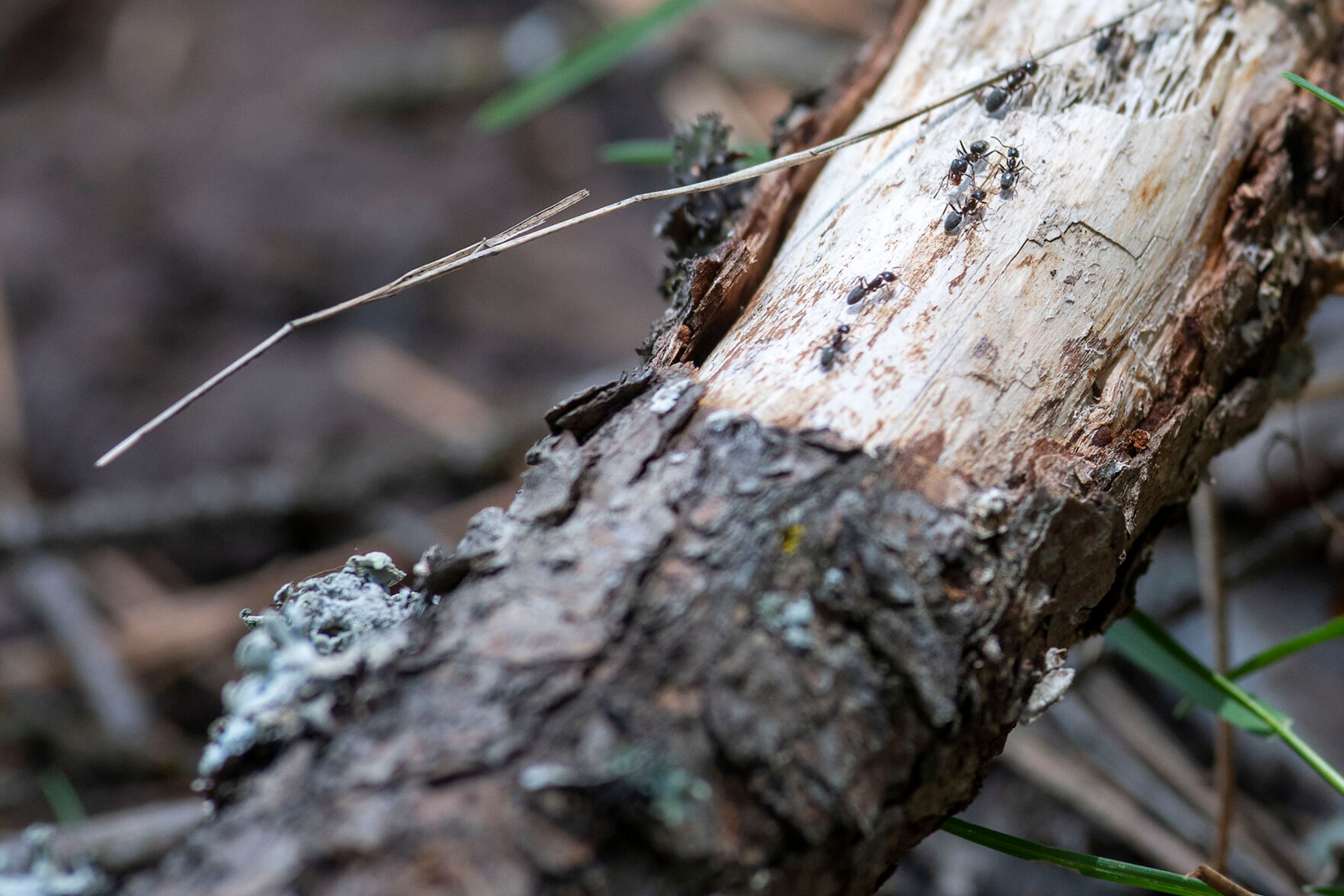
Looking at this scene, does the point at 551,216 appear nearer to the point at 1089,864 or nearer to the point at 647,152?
the point at 647,152

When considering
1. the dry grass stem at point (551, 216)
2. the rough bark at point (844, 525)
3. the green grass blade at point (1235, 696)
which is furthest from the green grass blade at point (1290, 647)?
the dry grass stem at point (551, 216)

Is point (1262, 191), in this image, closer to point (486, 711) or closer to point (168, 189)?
point (486, 711)

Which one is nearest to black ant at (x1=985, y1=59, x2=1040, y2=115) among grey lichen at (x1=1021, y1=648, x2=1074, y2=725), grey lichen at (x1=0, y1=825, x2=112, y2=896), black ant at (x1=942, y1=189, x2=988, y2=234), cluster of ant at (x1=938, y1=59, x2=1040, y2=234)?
cluster of ant at (x1=938, y1=59, x2=1040, y2=234)

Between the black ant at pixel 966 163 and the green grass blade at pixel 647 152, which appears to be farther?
the green grass blade at pixel 647 152

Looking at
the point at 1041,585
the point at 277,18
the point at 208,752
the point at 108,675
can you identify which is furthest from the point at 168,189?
the point at 1041,585

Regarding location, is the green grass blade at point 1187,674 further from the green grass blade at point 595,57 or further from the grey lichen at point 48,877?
the green grass blade at point 595,57

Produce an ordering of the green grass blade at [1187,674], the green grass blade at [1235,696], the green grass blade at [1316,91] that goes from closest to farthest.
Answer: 1. the green grass blade at [1316,91]
2. the green grass blade at [1235,696]
3. the green grass blade at [1187,674]

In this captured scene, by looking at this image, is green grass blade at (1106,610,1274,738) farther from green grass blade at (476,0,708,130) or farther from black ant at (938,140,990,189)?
green grass blade at (476,0,708,130)

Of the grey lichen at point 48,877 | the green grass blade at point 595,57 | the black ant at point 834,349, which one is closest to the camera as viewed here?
the grey lichen at point 48,877
